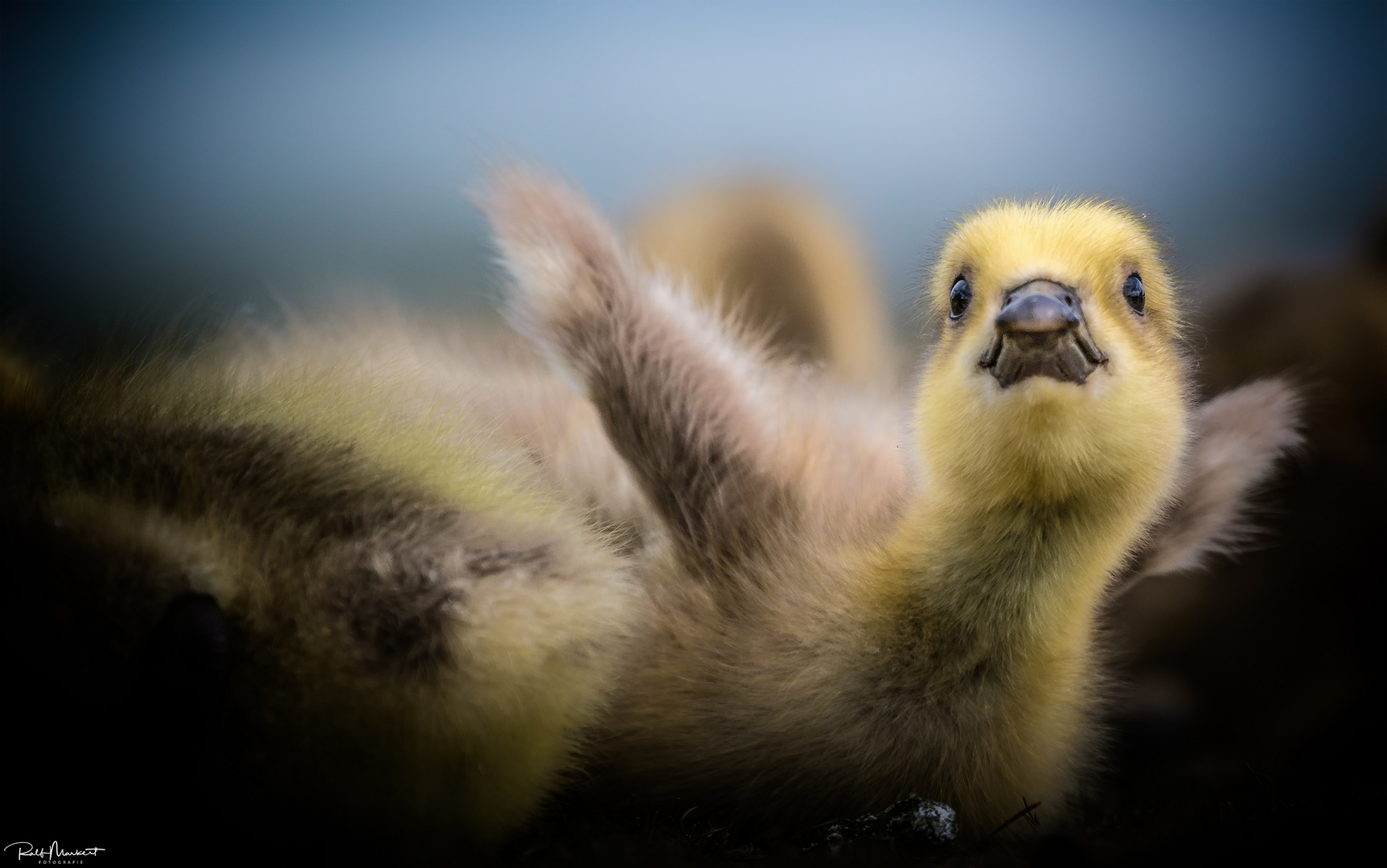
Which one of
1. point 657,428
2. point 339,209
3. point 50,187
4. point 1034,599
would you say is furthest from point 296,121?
point 1034,599

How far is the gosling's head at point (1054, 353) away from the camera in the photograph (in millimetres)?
849

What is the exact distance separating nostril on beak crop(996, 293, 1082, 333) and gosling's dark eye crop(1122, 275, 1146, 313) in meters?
0.19

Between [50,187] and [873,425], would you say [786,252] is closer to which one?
[873,425]

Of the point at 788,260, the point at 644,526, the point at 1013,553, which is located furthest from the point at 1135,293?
the point at 788,260

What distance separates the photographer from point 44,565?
64cm

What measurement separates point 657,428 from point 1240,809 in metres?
0.55

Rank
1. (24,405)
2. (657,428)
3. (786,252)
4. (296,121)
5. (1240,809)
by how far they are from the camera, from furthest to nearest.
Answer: (786,252), (296,121), (657,428), (1240,809), (24,405)

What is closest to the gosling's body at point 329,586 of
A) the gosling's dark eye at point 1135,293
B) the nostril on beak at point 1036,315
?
the nostril on beak at point 1036,315

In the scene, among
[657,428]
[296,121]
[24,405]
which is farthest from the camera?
[296,121]

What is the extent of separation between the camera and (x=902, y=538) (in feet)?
3.30

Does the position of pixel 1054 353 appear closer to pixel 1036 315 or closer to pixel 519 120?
pixel 1036 315

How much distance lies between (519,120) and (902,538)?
0.59 m

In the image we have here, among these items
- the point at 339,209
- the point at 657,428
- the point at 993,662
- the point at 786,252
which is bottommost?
the point at 993,662

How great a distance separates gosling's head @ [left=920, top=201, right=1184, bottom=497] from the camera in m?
0.85
